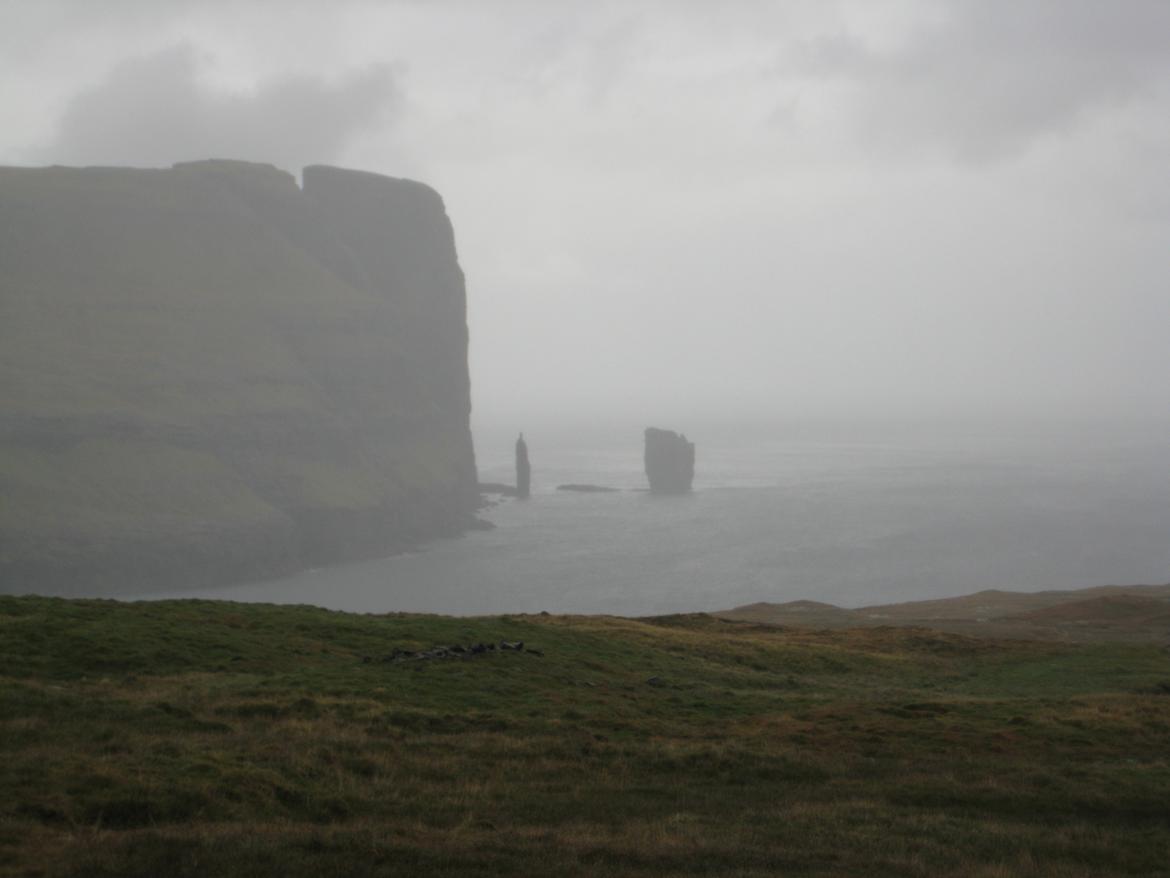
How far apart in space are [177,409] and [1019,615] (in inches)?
5350

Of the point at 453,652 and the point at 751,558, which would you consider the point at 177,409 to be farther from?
the point at 453,652

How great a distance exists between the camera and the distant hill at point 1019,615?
46469 mm

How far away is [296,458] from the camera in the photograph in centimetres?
16338

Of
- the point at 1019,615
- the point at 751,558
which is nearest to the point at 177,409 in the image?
the point at 751,558

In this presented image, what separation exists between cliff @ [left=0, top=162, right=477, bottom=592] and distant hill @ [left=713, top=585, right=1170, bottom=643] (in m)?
97.0

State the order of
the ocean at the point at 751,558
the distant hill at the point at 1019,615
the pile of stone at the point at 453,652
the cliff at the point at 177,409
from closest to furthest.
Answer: the pile of stone at the point at 453,652 → the distant hill at the point at 1019,615 → the ocean at the point at 751,558 → the cliff at the point at 177,409

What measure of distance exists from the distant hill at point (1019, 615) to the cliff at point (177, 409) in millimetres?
97045

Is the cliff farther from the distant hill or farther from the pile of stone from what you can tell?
the pile of stone

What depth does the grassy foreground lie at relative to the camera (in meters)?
12.0

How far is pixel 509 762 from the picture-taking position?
16.6 metres

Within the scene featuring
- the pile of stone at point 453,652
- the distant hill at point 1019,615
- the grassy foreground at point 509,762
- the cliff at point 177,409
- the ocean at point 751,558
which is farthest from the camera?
the cliff at point 177,409

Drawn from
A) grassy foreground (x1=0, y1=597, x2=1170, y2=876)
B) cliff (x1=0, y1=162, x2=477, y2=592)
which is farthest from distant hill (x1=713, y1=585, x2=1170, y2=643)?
cliff (x1=0, y1=162, x2=477, y2=592)

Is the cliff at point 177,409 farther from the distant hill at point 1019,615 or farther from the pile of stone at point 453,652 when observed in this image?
the pile of stone at point 453,652

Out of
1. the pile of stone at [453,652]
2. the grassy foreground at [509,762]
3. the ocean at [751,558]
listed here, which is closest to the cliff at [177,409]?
the ocean at [751,558]
